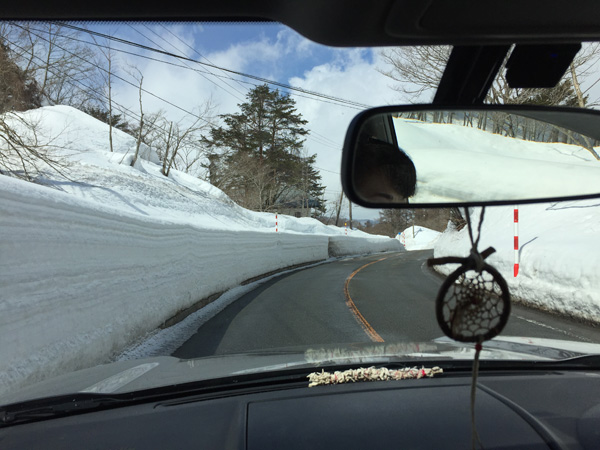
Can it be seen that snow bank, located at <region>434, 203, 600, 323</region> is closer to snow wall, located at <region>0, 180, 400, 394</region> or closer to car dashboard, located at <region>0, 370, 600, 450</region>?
car dashboard, located at <region>0, 370, 600, 450</region>

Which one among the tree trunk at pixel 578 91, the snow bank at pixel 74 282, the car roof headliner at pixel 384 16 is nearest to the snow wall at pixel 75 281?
the snow bank at pixel 74 282

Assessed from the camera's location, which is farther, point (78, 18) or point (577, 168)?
point (78, 18)

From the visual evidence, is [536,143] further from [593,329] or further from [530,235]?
[530,235]

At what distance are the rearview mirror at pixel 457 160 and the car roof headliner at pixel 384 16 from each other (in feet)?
1.02

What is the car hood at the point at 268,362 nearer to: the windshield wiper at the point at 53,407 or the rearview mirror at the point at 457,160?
the windshield wiper at the point at 53,407

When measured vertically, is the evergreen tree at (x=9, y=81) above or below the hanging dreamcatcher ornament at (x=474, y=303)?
above

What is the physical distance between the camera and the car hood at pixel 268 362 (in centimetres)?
272

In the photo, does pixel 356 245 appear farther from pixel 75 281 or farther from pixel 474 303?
pixel 474 303

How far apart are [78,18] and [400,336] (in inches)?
210

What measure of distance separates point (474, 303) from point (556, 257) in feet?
30.7

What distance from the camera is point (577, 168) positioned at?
6.87ft

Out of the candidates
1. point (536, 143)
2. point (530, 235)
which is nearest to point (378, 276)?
point (530, 235)

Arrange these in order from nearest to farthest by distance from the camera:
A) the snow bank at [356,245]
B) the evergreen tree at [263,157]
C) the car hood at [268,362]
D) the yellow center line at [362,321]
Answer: the car hood at [268,362] → the yellow center line at [362,321] → the evergreen tree at [263,157] → the snow bank at [356,245]

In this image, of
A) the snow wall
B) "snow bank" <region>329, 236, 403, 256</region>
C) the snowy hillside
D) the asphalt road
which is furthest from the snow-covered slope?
"snow bank" <region>329, 236, 403, 256</region>
